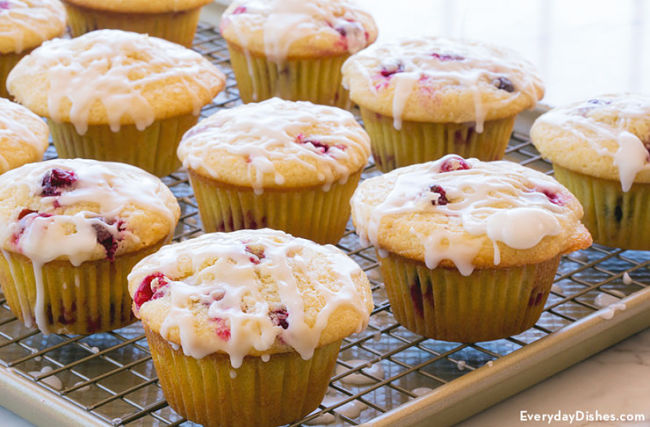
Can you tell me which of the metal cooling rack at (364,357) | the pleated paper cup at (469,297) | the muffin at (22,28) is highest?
the muffin at (22,28)

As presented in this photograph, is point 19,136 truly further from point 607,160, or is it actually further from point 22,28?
point 607,160

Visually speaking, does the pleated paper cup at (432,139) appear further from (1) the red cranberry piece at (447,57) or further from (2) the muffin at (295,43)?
(2) the muffin at (295,43)

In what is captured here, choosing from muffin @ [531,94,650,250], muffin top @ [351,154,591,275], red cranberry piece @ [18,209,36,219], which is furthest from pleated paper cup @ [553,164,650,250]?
red cranberry piece @ [18,209,36,219]

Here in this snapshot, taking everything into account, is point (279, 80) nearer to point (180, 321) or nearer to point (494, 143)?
point (494, 143)

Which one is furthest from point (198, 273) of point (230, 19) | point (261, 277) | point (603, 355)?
point (230, 19)

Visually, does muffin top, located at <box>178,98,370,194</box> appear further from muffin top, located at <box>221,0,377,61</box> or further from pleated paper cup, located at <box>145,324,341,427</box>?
pleated paper cup, located at <box>145,324,341,427</box>

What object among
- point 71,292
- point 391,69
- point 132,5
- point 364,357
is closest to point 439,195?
point 364,357

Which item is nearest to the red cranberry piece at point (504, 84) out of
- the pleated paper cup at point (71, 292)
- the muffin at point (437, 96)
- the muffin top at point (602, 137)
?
the muffin at point (437, 96)
